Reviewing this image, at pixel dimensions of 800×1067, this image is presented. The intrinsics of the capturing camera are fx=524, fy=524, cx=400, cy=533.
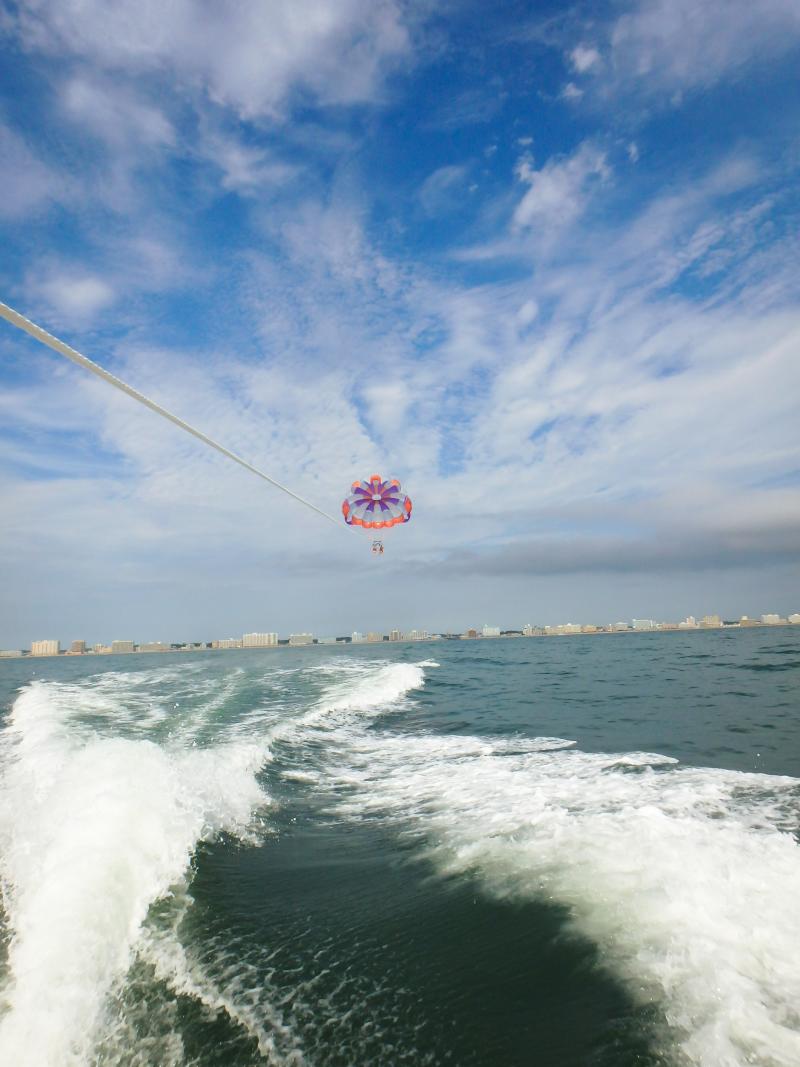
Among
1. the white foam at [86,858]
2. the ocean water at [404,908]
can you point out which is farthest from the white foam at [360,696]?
the white foam at [86,858]

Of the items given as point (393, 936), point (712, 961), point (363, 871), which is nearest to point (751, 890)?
point (712, 961)

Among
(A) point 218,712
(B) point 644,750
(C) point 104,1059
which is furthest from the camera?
(A) point 218,712

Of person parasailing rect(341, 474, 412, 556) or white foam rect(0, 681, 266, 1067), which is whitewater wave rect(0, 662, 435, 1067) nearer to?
white foam rect(0, 681, 266, 1067)

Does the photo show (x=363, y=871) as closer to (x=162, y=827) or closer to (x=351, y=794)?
(x=162, y=827)

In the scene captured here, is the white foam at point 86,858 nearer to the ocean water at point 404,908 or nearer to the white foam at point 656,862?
the ocean water at point 404,908

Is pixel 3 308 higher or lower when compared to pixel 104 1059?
higher

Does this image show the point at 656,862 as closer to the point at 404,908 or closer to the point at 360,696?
the point at 404,908

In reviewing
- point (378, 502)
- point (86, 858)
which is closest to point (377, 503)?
point (378, 502)
